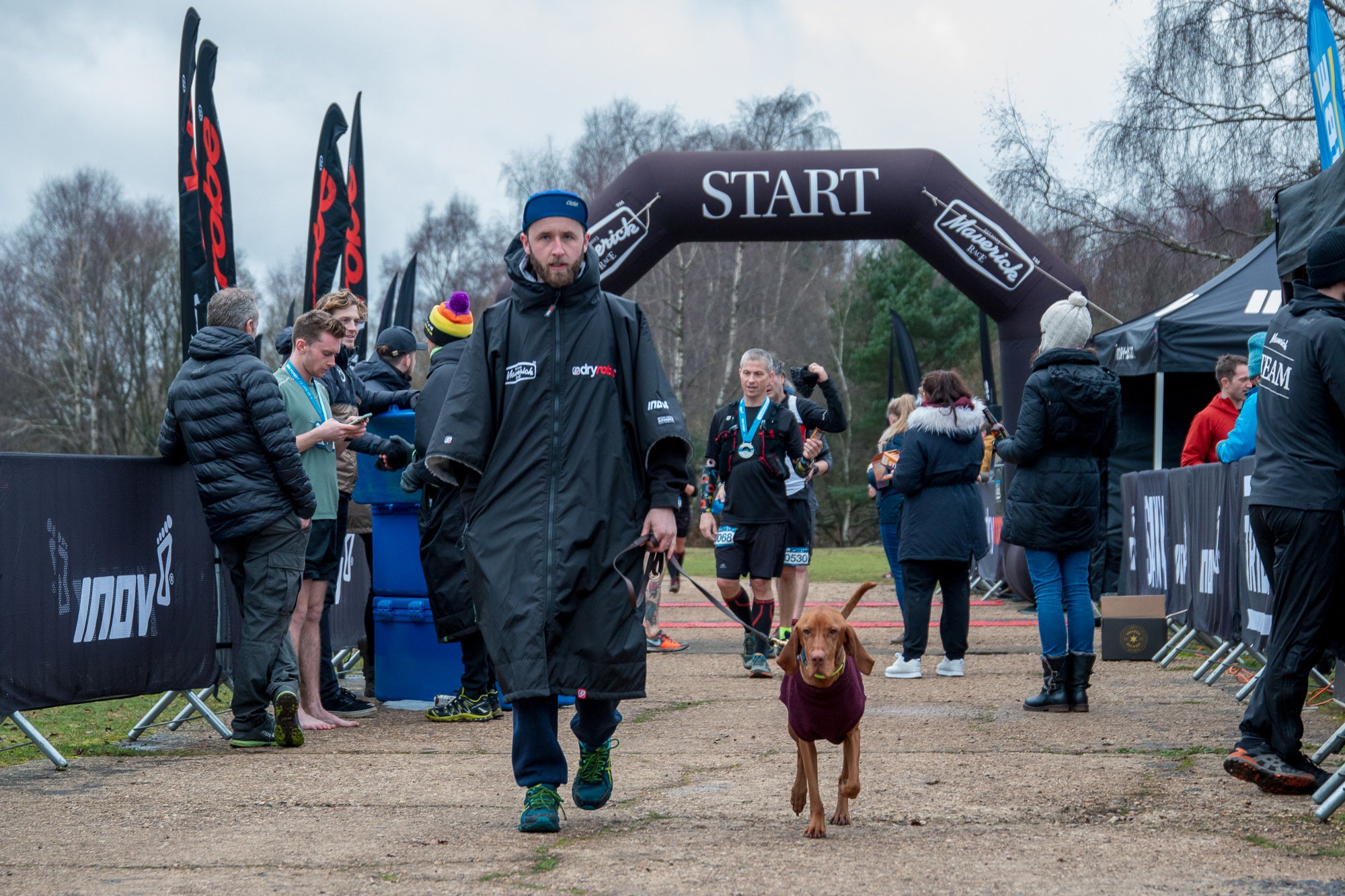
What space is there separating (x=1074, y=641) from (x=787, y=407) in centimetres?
255

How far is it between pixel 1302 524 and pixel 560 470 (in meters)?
2.42

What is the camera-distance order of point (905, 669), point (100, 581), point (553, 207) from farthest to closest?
point (905, 669)
point (100, 581)
point (553, 207)

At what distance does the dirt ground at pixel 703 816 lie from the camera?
3.40 metres

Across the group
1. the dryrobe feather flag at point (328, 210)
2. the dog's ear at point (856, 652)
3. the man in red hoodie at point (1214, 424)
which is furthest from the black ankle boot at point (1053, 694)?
the dryrobe feather flag at point (328, 210)

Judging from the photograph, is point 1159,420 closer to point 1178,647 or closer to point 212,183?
point 1178,647

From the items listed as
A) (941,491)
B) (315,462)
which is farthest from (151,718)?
(941,491)

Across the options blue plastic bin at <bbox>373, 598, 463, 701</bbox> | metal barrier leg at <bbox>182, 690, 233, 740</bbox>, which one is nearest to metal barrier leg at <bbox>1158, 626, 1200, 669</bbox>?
blue plastic bin at <bbox>373, 598, 463, 701</bbox>

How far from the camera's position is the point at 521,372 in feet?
13.3

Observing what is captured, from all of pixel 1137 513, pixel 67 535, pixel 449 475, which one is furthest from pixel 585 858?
pixel 1137 513

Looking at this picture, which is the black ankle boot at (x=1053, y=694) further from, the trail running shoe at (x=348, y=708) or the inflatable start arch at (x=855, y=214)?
the inflatable start arch at (x=855, y=214)

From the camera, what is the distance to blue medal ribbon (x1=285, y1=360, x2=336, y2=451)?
6.38 meters

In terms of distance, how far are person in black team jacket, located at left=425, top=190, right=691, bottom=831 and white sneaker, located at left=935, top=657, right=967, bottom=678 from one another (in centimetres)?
438

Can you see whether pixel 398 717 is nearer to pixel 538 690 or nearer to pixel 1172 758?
pixel 538 690

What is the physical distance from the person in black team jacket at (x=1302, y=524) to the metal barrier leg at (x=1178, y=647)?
4.08 meters
